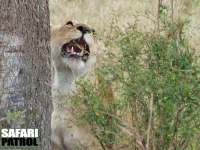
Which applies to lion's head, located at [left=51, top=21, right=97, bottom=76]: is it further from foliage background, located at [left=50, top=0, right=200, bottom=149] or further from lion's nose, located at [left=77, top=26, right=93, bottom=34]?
foliage background, located at [left=50, top=0, right=200, bottom=149]

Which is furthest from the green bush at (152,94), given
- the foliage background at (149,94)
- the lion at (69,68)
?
the lion at (69,68)

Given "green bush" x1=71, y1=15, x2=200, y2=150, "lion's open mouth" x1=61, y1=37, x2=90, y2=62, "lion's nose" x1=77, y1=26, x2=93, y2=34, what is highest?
"lion's nose" x1=77, y1=26, x2=93, y2=34

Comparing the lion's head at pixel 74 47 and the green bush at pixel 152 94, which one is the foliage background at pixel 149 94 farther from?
the lion's head at pixel 74 47

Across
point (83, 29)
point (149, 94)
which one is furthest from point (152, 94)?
point (83, 29)

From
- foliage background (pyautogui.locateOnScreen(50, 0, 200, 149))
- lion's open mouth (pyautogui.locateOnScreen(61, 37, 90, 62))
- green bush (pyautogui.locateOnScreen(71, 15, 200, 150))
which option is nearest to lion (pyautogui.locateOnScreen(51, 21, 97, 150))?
lion's open mouth (pyautogui.locateOnScreen(61, 37, 90, 62))

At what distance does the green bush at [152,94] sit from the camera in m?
4.69

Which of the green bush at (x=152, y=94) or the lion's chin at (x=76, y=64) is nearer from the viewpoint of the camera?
the green bush at (x=152, y=94)

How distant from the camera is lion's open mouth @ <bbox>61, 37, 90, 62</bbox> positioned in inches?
230

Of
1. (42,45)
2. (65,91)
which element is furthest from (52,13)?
(42,45)

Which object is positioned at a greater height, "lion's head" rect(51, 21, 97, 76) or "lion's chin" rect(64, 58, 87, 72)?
"lion's head" rect(51, 21, 97, 76)

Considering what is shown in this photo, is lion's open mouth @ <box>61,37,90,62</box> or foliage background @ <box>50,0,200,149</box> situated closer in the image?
foliage background @ <box>50,0,200,149</box>

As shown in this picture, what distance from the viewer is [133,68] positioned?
4895 mm

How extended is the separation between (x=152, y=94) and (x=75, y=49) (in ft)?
4.79

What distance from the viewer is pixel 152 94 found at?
4605 millimetres
